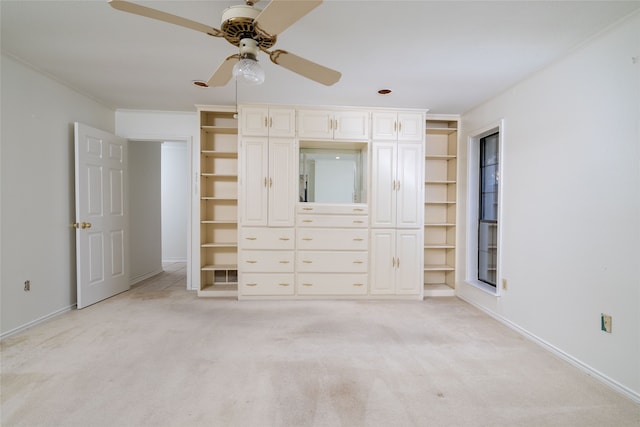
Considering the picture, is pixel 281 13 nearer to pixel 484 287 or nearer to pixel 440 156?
pixel 440 156

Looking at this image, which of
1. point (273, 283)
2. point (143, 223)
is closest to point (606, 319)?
→ point (273, 283)

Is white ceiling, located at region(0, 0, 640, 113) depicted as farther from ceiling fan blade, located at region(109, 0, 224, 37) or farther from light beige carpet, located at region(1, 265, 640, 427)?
light beige carpet, located at region(1, 265, 640, 427)

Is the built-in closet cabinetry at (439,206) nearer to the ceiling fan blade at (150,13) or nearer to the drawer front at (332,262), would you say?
the drawer front at (332,262)

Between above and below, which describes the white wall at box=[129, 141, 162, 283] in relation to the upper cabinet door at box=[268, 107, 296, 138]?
below

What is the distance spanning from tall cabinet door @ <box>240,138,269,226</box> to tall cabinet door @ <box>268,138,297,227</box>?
0.06 m

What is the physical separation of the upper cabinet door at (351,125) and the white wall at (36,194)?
2969 mm

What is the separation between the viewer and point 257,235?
365cm

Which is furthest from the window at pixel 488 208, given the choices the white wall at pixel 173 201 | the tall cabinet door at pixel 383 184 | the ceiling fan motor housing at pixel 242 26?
the white wall at pixel 173 201

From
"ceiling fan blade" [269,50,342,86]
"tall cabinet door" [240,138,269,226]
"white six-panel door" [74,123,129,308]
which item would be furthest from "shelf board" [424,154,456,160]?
"white six-panel door" [74,123,129,308]

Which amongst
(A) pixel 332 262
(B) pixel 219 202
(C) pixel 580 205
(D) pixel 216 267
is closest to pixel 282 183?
(B) pixel 219 202

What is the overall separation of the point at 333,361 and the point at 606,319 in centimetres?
190

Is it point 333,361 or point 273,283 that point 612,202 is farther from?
point 273,283

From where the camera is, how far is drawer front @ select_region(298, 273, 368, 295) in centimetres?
369

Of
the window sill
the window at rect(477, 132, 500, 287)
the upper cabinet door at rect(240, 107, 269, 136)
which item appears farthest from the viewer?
the upper cabinet door at rect(240, 107, 269, 136)
